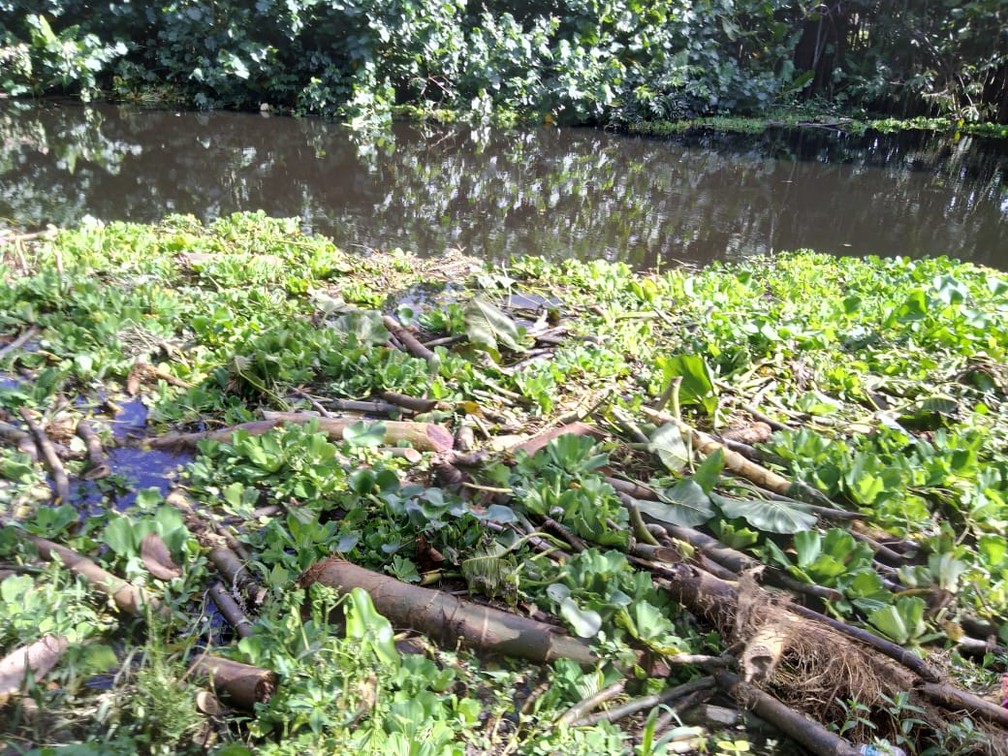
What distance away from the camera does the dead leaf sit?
1882 millimetres

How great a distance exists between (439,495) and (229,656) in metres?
0.69

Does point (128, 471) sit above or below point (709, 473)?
below

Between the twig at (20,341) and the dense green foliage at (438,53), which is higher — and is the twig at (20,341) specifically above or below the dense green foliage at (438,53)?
below

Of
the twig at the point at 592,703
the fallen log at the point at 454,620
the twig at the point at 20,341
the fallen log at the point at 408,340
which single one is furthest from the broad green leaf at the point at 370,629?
the twig at the point at 20,341

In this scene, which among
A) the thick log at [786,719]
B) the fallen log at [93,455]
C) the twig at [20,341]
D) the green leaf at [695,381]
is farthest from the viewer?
the twig at [20,341]

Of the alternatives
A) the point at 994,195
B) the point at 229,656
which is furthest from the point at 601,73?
the point at 229,656

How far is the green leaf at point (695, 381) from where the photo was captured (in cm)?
287

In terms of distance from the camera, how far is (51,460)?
231cm

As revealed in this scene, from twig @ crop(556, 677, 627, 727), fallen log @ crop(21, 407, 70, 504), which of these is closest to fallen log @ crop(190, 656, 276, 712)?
twig @ crop(556, 677, 627, 727)

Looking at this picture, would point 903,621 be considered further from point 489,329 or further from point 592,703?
point 489,329

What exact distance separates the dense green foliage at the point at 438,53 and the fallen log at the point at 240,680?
1143 centimetres

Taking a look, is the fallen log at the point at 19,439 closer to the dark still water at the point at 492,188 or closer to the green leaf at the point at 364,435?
the green leaf at the point at 364,435

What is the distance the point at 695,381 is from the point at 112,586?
2.06 m

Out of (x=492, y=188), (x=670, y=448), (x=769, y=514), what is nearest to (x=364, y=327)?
(x=670, y=448)
